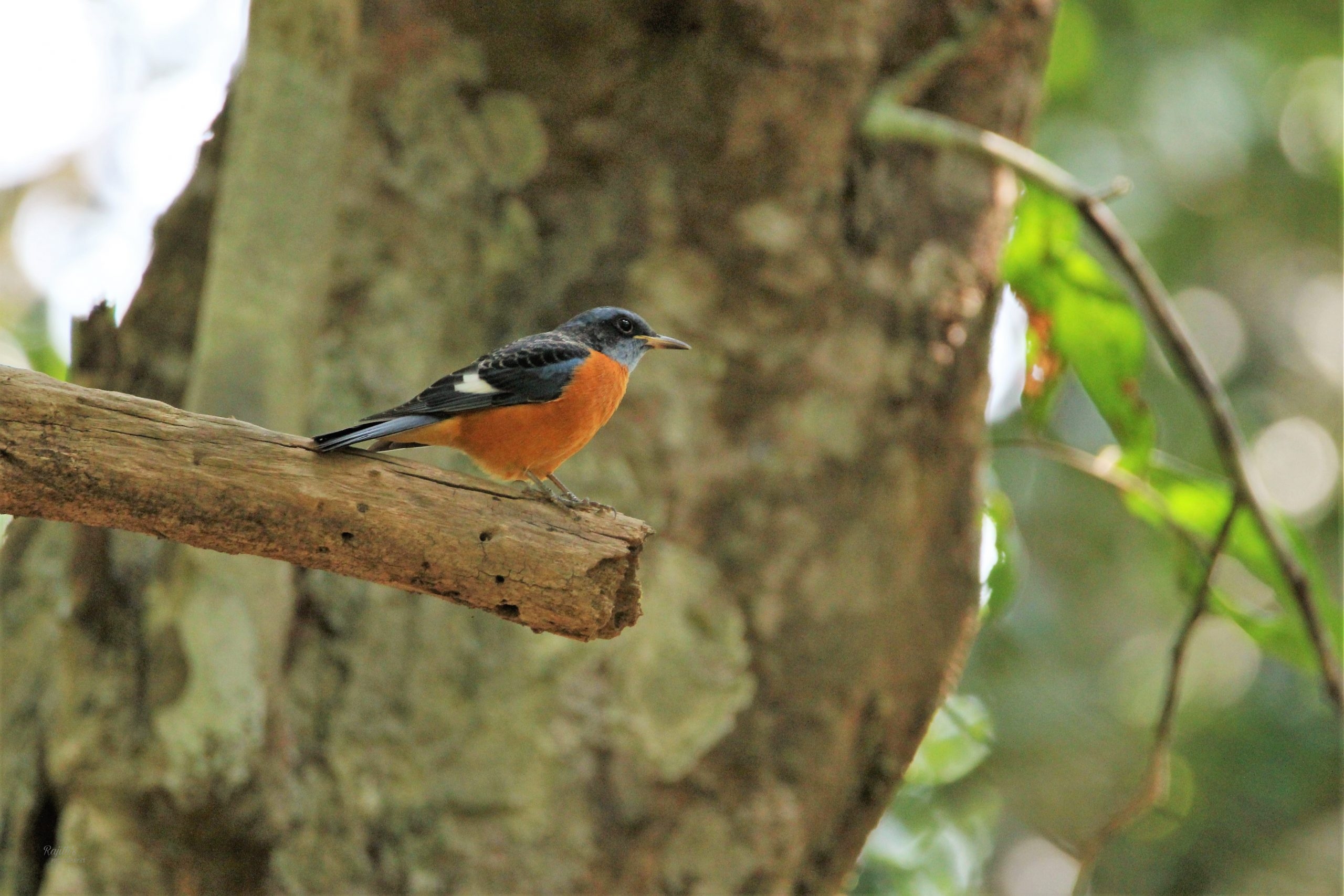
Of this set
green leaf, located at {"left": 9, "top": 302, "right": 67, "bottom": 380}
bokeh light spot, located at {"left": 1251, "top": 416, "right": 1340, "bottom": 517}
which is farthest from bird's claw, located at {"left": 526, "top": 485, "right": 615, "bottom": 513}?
bokeh light spot, located at {"left": 1251, "top": 416, "right": 1340, "bottom": 517}

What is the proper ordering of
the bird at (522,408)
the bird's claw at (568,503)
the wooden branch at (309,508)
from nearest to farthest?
the wooden branch at (309,508) → the bird's claw at (568,503) → the bird at (522,408)

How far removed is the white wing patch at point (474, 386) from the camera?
3.56m

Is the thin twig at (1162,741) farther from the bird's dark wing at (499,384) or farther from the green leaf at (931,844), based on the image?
the bird's dark wing at (499,384)

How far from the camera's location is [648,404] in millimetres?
4711

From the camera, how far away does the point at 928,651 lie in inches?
190

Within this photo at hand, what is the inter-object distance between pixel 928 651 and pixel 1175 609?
29.7 ft

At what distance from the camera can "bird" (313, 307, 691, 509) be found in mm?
3539

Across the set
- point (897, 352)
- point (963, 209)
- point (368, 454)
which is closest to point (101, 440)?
point (368, 454)

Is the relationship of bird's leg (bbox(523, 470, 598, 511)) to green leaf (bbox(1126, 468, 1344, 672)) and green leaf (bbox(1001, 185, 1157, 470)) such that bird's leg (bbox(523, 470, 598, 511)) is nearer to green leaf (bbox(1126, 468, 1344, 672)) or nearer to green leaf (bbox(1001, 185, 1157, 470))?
green leaf (bbox(1001, 185, 1157, 470))

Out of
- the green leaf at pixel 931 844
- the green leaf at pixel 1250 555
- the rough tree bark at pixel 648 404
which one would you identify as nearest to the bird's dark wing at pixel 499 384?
the rough tree bark at pixel 648 404

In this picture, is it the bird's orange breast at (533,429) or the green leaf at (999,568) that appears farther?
the green leaf at (999,568)

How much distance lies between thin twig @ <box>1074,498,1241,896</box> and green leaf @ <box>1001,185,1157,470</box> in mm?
587

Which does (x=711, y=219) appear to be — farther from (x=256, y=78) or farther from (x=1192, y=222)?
(x=1192, y=222)

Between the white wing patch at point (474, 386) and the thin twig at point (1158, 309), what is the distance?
6.97 ft
